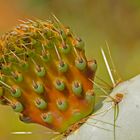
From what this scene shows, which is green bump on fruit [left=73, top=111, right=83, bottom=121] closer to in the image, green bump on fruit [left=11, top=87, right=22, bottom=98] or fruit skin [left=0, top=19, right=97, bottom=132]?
fruit skin [left=0, top=19, right=97, bottom=132]

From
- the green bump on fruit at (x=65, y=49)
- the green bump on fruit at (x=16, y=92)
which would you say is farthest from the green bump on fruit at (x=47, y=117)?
the green bump on fruit at (x=65, y=49)

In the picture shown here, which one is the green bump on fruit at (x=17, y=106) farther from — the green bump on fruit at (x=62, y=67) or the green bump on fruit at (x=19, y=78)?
the green bump on fruit at (x=62, y=67)

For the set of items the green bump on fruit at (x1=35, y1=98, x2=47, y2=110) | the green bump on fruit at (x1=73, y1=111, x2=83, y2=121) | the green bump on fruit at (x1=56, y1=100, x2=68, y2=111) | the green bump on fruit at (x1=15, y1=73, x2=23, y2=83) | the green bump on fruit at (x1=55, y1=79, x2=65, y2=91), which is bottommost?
the green bump on fruit at (x1=73, y1=111, x2=83, y2=121)

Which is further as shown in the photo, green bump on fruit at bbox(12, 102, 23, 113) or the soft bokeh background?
the soft bokeh background

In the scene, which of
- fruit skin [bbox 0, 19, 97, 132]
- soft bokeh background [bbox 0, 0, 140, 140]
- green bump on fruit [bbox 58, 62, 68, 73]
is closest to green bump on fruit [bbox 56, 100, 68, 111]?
fruit skin [bbox 0, 19, 97, 132]

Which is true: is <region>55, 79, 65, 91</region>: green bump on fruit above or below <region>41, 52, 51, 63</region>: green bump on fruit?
below
